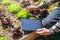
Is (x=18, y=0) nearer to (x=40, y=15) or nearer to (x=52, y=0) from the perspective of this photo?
(x=40, y=15)

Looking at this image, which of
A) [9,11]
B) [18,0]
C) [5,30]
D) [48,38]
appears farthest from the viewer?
[18,0]

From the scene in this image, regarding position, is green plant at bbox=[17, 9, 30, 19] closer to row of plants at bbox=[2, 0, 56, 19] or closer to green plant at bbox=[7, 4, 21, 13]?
row of plants at bbox=[2, 0, 56, 19]

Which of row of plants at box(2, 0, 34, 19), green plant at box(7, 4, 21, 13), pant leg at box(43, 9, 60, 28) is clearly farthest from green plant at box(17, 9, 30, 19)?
pant leg at box(43, 9, 60, 28)

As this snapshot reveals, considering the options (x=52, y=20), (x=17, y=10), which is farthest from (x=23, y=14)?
(x=52, y=20)

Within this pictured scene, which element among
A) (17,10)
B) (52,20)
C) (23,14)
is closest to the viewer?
(52,20)

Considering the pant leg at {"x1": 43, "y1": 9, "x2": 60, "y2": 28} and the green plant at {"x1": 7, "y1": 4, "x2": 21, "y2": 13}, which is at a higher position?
the green plant at {"x1": 7, "y1": 4, "x2": 21, "y2": 13}

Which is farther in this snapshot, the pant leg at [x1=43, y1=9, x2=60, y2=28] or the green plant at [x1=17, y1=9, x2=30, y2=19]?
the green plant at [x1=17, y1=9, x2=30, y2=19]

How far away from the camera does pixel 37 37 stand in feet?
8.98

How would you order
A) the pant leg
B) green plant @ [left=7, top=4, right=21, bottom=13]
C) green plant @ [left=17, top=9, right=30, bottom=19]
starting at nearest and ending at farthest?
the pant leg
green plant @ [left=17, top=9, right=30, bottom=19]
green plant @ [left=7, top=4, right=21, bottom=13]

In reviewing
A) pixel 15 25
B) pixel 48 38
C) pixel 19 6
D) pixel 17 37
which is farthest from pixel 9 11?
pixel 48 38

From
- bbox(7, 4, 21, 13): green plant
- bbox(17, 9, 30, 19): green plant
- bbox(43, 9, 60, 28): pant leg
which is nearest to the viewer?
bbox(43, 9, 60, 28): pant leg

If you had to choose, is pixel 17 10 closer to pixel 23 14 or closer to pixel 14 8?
pixel 14 8

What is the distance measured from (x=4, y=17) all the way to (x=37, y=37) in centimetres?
126

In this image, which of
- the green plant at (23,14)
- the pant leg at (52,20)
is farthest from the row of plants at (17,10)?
the pant leg at (52,20)
